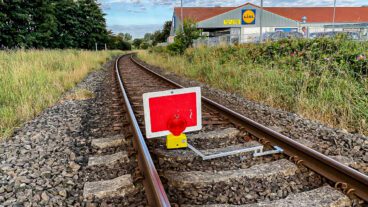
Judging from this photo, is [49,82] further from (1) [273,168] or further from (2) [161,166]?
(1) [273,168]

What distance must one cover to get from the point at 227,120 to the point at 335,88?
209cm

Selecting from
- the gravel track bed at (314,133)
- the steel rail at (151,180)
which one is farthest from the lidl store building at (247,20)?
the steel rail at (151,180)

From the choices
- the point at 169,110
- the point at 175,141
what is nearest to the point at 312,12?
the point at 175,141

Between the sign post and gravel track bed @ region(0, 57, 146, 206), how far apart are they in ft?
1.68

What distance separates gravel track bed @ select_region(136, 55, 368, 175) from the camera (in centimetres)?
353

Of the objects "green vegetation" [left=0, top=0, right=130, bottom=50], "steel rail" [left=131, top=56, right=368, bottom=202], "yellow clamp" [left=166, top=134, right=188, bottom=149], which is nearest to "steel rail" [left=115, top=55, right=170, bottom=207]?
"yellow clamp" [left=166, top=134, right=188, bottom=149]

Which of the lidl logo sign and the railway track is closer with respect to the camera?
the railway track

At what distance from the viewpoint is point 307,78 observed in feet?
20.2

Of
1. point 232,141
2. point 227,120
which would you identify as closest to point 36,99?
point 227,120

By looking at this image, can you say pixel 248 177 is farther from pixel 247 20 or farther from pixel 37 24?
pixel 247 20

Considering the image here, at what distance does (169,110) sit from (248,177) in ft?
3.65

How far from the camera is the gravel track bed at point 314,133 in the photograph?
3525 mm

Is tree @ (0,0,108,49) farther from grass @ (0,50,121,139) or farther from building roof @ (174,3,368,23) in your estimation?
building roof @ (174,3,368,23)

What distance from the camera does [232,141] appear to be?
3.98m
